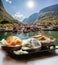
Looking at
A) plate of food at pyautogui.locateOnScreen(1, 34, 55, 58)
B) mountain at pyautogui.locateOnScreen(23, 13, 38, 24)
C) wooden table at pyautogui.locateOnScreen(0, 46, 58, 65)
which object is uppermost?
mountain at pyautogui.locateOnScreen(23, 13, 38, 24)

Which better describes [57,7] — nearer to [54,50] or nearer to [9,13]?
[9,13]

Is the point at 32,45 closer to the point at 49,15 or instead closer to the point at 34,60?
the point at 34,60

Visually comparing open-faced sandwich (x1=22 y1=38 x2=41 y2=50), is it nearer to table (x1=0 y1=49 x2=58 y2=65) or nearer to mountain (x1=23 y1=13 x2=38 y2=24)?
table (x1=0 y1=49 x2=58 y2=65)

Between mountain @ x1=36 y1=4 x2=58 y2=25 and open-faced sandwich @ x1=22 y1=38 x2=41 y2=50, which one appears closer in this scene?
open-faced sandwich @ x1=22 y1=38 x2=41 y2=50

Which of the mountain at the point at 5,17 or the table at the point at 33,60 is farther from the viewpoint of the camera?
the mountain at the point at 5,17

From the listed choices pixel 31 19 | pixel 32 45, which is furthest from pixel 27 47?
pixel 31 19

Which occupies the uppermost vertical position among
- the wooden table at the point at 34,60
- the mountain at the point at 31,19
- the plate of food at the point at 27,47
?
the mountain at the point at 31,19

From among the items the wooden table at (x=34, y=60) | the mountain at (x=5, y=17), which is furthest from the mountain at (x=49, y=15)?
the wooden table at (x=34, y=60)

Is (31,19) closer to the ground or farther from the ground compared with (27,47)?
farther from the ground

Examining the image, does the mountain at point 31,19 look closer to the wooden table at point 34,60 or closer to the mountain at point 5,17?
the mountain at point 5,17

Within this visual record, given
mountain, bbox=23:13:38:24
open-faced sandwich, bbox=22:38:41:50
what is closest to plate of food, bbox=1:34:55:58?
open-faced sandwich, bbox=22:38:41:50
